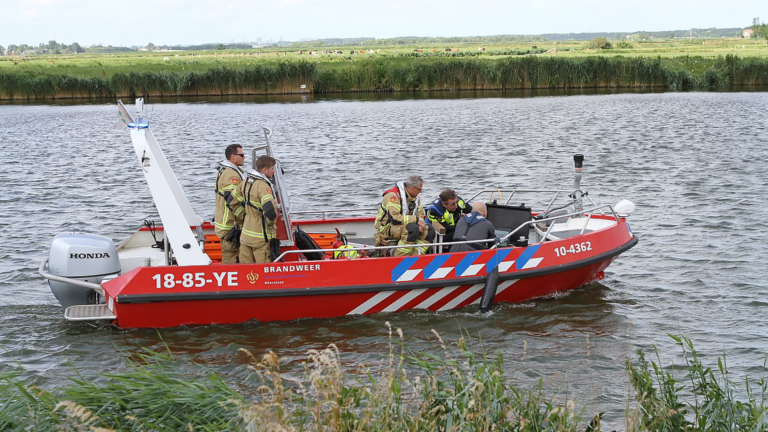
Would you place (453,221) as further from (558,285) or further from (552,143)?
(552,143)

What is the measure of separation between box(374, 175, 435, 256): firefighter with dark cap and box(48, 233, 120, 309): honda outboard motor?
3.50 metres

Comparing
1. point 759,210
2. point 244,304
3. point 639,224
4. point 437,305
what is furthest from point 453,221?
point 759,210

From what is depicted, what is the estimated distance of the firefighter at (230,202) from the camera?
9.19m

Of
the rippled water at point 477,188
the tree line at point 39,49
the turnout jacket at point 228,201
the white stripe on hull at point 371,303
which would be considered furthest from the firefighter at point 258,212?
the tree line at point 39,49

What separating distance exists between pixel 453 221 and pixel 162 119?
90.8 feet

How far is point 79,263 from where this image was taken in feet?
29.9

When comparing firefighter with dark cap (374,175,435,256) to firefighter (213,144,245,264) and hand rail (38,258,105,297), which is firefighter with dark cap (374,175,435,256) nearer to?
firefighter (213,144,245,264)

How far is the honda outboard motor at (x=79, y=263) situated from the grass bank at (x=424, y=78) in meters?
35.2

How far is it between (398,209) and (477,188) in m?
9.21

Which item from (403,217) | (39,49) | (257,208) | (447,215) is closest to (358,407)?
(257,208)

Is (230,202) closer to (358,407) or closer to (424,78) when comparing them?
(358,407)

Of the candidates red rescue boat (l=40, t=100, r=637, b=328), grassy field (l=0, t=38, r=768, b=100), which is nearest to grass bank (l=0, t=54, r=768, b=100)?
grassy field (l=0, t=38, r=768, b=100)

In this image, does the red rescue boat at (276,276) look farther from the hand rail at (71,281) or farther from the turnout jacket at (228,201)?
the turnout jacket at (228,201)

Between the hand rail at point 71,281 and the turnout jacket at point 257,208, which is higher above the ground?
the turnout jacket at point 257,208
